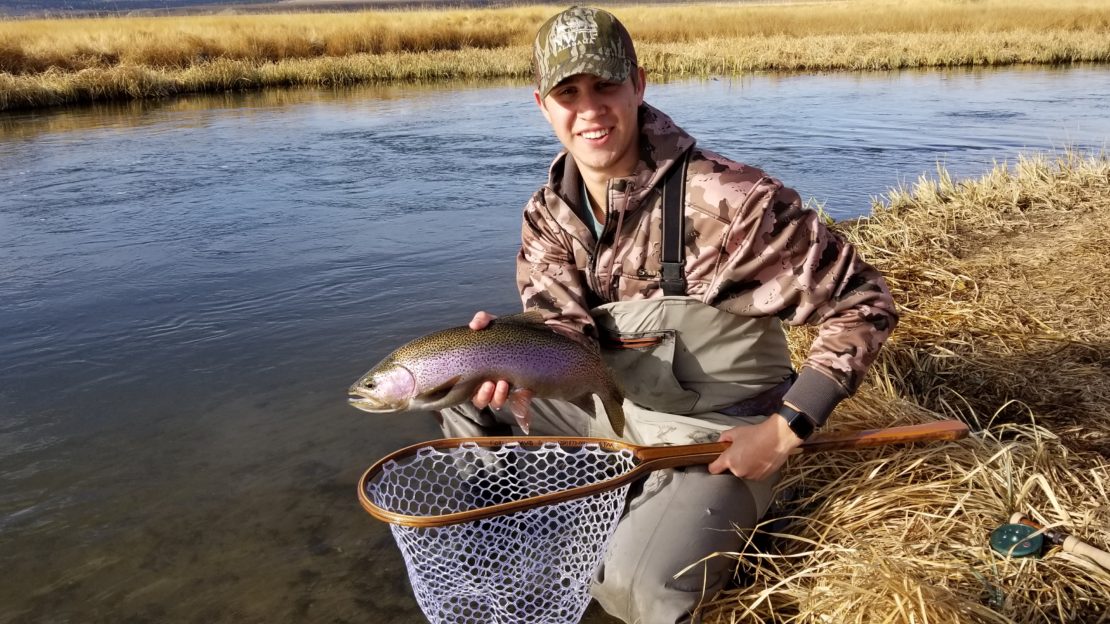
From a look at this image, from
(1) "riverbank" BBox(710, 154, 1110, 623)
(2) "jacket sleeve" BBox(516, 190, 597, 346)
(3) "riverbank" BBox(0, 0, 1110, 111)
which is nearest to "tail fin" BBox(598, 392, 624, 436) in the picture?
(2) "jacket sleeve" BBox(516, 190, 597, 346)

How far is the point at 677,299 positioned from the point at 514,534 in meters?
1.16

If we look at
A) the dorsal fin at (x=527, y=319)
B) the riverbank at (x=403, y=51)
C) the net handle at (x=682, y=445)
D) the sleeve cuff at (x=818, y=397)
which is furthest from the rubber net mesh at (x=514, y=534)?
the riverbank at (x=403, y=51)

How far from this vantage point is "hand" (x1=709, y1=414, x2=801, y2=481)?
2.53 metres

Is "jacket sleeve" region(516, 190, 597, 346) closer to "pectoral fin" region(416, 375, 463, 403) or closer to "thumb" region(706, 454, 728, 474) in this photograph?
"pectoral fin" region(416, 375, 463, 403)

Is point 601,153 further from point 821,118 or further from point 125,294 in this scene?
point 821,118

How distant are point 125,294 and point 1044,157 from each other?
8850mm

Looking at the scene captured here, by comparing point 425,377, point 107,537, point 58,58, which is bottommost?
point 107,537

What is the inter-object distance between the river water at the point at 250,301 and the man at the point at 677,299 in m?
1.15

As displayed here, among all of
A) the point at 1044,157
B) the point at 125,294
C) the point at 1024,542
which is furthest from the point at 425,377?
the point at 1044,157

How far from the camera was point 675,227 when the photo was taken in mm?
2799

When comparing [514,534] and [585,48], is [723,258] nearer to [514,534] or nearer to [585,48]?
Result: [585,48]

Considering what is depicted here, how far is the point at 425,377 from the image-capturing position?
2.55 metres

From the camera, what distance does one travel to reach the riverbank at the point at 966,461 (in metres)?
2.29

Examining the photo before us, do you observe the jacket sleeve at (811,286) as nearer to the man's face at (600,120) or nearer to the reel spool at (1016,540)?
the man's face at (600,120)
